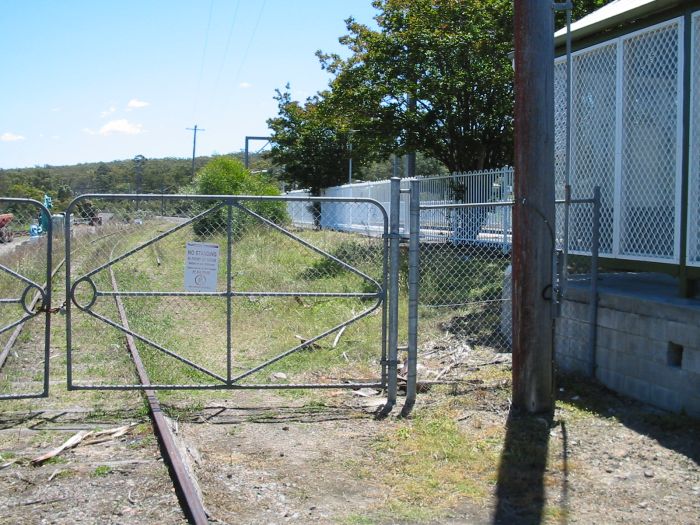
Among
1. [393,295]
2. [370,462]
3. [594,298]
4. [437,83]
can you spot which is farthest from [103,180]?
[370,462]

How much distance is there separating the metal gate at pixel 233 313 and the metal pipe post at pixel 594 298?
2.14 meters

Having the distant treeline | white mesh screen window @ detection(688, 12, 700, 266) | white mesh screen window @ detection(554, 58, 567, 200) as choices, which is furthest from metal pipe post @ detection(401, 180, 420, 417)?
the distant treeline

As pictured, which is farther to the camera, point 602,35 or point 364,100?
point 364,100

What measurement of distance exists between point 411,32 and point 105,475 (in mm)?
15042

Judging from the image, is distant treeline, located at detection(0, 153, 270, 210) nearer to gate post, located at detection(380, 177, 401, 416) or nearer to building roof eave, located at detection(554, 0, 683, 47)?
building roof eave, located at detection(554, 0, 683, 47)

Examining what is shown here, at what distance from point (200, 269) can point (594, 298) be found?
395 centimetres

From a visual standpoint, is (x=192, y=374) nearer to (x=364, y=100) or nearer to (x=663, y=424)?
(x=663, y=424)

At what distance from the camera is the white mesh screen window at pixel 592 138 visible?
7805mm

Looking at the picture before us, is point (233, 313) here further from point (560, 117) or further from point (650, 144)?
point (650, 144)

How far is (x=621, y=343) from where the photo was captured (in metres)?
7.00

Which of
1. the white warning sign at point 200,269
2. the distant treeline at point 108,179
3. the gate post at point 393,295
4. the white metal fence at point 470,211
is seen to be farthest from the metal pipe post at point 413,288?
the distant treeline at point 108,179

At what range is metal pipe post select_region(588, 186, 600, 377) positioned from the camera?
24.2 ft

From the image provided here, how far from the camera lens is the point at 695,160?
6461 millimetres

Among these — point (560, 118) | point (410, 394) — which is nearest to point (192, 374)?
point (410, 394)
